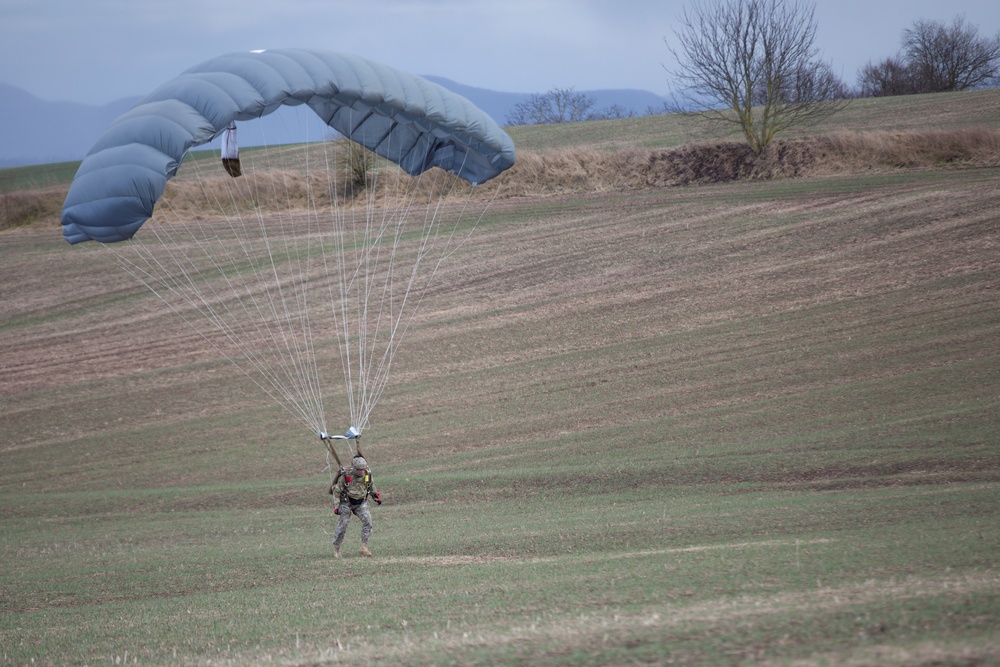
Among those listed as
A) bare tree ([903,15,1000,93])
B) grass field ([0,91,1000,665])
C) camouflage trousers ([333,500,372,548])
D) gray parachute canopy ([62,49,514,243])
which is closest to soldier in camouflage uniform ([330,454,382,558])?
camouflage trousers ([333,500,372,548])

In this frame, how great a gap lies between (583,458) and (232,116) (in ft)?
28.4

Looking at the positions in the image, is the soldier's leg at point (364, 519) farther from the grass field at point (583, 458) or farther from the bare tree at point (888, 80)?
the bare tree at point (888, 80)

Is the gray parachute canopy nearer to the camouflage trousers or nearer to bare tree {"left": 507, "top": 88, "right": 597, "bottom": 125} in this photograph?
the camouflage trousers

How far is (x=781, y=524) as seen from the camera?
34.6 ft

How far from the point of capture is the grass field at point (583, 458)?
6930 millimetres

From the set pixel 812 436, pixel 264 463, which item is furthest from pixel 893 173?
pixel 264 463

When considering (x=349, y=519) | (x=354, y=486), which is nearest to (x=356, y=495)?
(x=354, y=486)

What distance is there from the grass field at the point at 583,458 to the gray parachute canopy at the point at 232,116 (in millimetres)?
4571

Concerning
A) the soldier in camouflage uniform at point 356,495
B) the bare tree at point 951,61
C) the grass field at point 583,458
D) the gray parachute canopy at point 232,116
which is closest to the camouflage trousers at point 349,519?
the soldier in camouflage uniform at point 356,495

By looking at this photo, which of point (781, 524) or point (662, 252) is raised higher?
point (662, 252)

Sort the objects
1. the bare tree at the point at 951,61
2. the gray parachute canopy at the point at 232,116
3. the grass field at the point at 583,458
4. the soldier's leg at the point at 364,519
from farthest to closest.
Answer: the bare tree at the point at 951,61 → the soldier's leg at the point at 364,519 → the gray parachute canopy at the point at 232,116 → the grass field at the point at 583,458

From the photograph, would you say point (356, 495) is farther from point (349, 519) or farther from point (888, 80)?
point (888, 80)

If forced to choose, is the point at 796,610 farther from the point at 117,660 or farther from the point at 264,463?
the point at 264,463

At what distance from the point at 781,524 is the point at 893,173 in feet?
87.8
